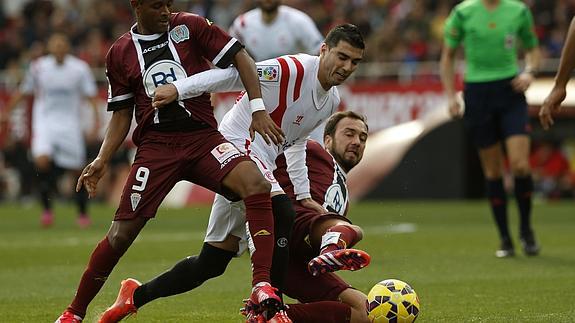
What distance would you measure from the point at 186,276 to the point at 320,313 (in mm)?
888

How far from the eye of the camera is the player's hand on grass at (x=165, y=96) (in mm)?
6762

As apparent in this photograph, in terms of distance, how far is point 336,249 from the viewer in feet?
21.9

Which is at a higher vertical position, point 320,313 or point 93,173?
point 93,173

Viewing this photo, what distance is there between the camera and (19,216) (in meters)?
19.3

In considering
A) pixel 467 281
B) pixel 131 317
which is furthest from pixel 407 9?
pixel 131 317

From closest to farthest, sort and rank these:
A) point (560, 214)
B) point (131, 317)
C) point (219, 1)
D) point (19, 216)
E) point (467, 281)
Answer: point (131, 317)
point (467, 281)
point (560, 214)
point (19, 216)
point (219, 1)

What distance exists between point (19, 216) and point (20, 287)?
10.2 meters

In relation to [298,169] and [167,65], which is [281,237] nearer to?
[298,169]

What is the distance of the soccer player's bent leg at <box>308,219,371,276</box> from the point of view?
6391 millimetres

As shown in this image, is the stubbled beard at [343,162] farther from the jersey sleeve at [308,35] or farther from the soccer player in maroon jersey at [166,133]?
the jersey sleeve at [308,35]

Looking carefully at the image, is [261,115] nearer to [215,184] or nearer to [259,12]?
[215,184]

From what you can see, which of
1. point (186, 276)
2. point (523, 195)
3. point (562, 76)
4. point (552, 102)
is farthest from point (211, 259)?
point (523, 195)

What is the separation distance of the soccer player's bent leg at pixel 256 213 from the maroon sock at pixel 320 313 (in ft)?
0.94

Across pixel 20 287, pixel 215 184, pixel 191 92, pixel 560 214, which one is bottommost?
pixel 560 214
